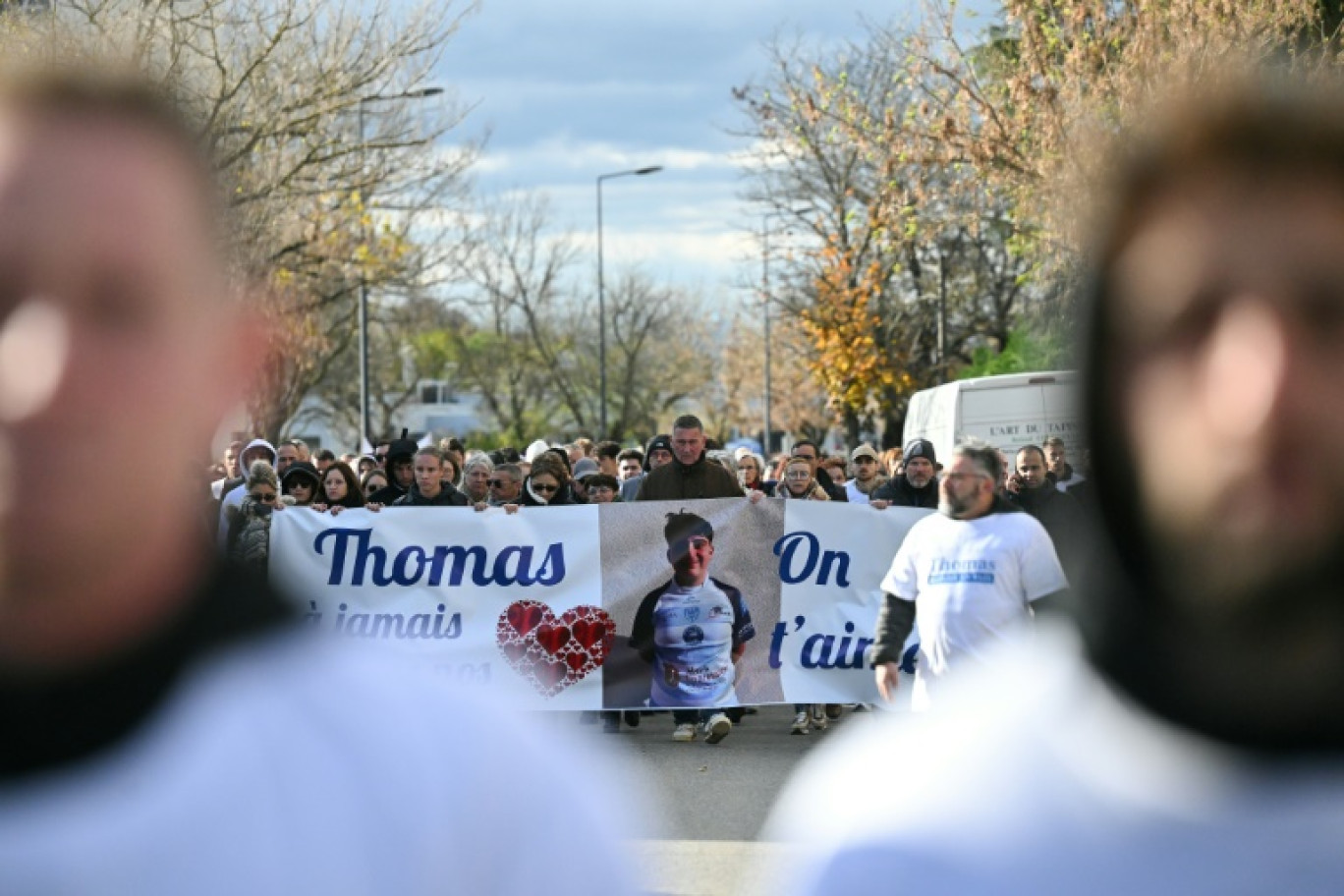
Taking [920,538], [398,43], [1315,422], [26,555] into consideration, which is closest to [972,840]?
[1315,422]

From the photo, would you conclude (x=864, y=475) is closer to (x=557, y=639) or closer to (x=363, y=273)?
(x=557, y=639)

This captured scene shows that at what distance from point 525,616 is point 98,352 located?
1187 cm

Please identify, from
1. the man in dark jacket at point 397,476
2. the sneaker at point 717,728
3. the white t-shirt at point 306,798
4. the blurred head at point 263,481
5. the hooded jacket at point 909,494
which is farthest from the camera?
the man in dark jacket at point 397,476

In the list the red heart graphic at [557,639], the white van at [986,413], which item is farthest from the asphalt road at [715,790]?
the white van at [986,413]

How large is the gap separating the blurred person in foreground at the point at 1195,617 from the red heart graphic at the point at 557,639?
11.8 meters

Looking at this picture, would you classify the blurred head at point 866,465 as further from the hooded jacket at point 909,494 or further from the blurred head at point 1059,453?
the blurred head at point 1059,453

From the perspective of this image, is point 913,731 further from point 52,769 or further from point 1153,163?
point 52,769

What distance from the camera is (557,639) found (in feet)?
42.1

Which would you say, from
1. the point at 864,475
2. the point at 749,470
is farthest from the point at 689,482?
the point at 749,470

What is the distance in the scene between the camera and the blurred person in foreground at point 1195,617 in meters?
1.00

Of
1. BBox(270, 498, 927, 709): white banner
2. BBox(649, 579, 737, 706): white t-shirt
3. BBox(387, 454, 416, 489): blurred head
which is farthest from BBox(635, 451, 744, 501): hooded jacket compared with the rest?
BBox(387, 454, 416, 489): blurred head

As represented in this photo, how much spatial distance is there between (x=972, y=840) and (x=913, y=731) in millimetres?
109

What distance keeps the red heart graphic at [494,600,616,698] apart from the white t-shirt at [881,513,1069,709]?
3.92m

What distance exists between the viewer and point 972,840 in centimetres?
102
